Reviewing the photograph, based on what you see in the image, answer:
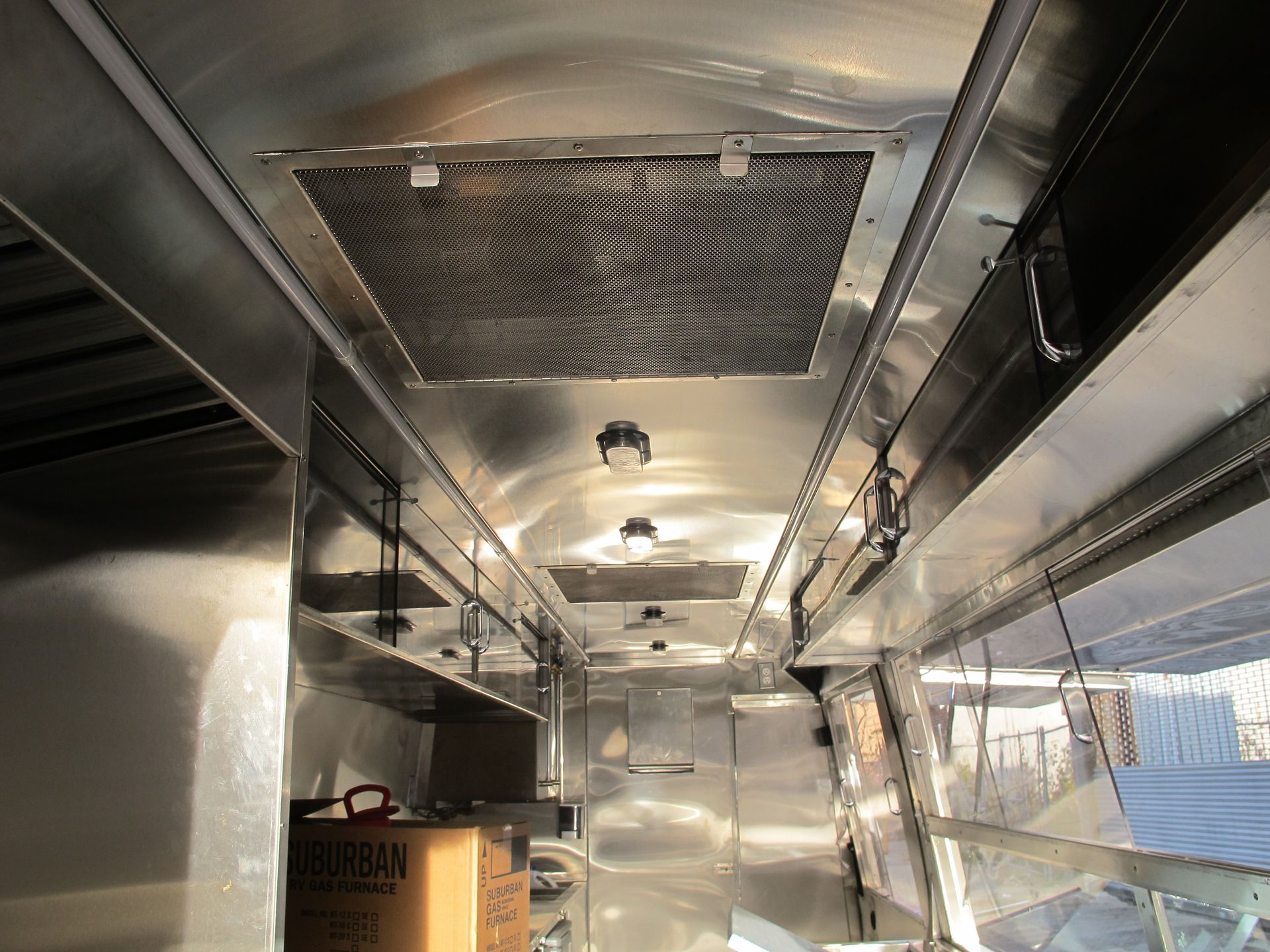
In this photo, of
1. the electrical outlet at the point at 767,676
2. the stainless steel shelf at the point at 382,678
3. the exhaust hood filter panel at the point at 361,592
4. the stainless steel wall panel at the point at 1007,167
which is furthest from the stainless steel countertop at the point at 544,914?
the stainless steel wall panel at the point at 1007,167

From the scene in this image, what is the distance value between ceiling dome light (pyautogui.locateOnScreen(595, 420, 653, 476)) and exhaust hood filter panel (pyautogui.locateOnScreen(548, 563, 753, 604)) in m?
1.21

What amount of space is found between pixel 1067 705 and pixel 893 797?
89.2 inches

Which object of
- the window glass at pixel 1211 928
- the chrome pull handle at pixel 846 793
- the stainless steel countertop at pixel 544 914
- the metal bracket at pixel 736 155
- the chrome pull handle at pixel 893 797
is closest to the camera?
the metal bracket at pixel 736 155

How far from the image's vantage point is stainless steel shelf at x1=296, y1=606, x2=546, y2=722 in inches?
85.0

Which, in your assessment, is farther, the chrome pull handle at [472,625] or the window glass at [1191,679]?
the chrome pull handle at [472,625]

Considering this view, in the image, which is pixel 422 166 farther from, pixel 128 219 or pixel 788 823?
pixel 788 823

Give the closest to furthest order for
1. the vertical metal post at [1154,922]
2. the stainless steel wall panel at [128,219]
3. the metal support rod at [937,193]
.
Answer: the stainless steel wall panel at [128,219]
the metal support rod at [937,193]
the vertical metal post at [1154,922]

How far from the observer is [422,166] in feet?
4.14

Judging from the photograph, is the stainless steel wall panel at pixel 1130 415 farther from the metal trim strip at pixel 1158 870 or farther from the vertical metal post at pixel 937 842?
the vertical metal post at pixel 937 842

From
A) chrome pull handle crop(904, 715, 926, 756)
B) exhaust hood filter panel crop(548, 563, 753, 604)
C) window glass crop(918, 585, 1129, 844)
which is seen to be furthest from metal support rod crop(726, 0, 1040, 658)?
chrome pull handle crop(904, 715, 926, 756)

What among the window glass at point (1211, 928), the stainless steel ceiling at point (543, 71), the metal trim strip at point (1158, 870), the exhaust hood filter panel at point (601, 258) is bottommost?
the window glass at point (1211, 928)

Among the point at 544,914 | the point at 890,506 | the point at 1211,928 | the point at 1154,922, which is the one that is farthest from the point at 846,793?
the point at 890,506

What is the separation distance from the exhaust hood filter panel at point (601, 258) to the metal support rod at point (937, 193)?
0.34 feet

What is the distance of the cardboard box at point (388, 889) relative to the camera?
212cm
